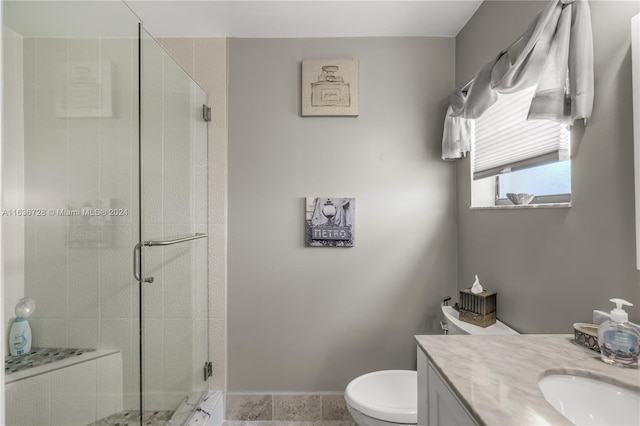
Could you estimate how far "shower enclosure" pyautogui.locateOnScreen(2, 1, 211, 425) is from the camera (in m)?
0.74

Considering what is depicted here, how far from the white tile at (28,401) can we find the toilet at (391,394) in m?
1.08

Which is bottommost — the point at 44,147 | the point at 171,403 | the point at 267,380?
the point at 267,380

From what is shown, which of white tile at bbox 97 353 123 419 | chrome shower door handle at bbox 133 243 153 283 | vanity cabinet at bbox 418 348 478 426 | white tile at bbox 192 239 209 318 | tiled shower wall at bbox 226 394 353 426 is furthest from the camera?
tiled shower wall at bbox 226 394 353 426

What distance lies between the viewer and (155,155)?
1270 millimetres

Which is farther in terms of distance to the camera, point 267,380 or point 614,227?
point 267,380

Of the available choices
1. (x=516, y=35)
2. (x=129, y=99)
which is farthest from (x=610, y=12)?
(x=129, y=99)

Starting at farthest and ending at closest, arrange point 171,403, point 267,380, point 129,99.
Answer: point 267,380
point 171,403
point 129,99

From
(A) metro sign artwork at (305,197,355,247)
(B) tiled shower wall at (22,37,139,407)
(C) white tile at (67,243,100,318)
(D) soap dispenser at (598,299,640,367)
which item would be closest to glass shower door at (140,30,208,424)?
(B) tiled shower wall at (22,37,139,407)

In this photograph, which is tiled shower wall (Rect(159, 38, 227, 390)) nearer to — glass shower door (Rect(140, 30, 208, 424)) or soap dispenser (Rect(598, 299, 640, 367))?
glass shower door (Rect(140, 30, 208, 424))

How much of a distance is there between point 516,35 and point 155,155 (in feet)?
5.28

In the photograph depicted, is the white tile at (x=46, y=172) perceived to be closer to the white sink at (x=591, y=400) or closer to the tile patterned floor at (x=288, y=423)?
the white sink at (x=591, y=400)

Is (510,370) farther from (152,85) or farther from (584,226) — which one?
(152,85)

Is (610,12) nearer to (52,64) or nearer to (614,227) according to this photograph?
(614,227)

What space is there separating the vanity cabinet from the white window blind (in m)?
0.86
